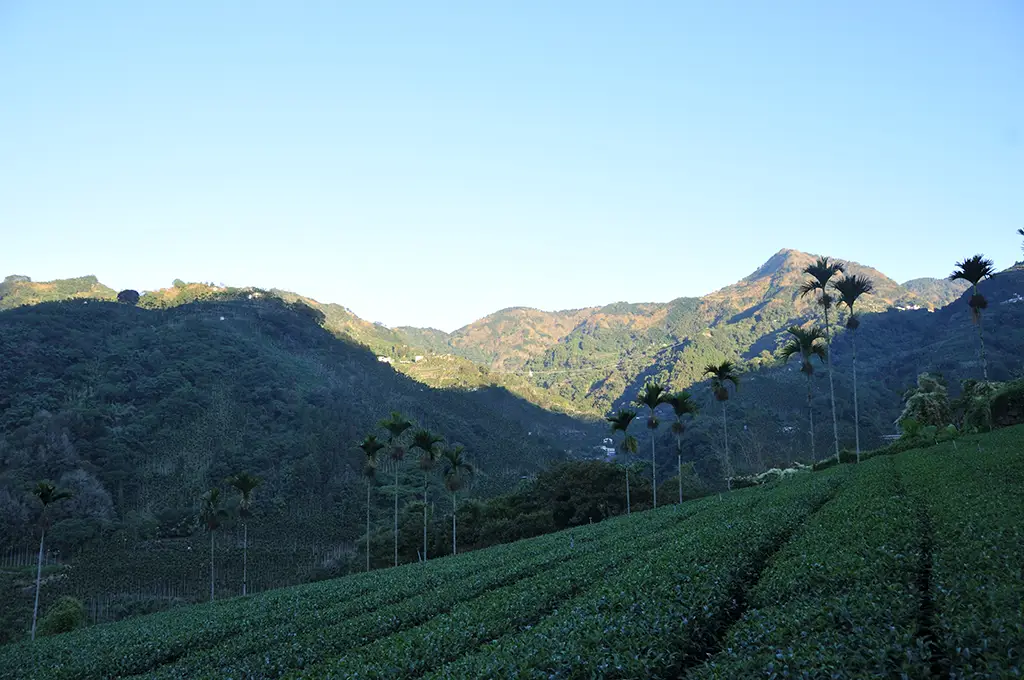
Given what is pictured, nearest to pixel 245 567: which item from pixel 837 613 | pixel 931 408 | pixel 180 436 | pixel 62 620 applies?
pixel 62 620

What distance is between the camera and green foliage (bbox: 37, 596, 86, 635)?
151ft

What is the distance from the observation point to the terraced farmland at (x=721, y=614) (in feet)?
28.8

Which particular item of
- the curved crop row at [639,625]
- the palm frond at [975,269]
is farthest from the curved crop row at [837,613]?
the palm frond at [975,269]

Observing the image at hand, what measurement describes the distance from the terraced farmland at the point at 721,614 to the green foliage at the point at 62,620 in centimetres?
2371

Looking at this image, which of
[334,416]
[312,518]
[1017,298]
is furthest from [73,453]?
Answer: [1017,298]

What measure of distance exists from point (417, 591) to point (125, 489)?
97.8 m

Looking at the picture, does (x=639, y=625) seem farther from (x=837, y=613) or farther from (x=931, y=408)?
(x=931, y=408)

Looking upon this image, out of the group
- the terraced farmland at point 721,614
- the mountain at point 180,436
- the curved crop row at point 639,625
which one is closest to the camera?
the terraced farmland at point 721,614

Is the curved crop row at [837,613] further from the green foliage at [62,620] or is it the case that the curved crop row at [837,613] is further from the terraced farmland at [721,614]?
the green foliage at [62,620]

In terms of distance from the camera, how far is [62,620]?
153 ft

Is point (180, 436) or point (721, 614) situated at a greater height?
point (721, 614)

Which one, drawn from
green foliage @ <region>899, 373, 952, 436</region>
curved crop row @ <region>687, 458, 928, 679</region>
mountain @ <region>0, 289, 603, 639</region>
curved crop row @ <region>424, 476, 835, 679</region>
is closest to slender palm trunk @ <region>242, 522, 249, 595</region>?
mountain @ <region>0, 289, 603, 639</region>

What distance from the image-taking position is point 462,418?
579ft

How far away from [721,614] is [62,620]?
175 feet
